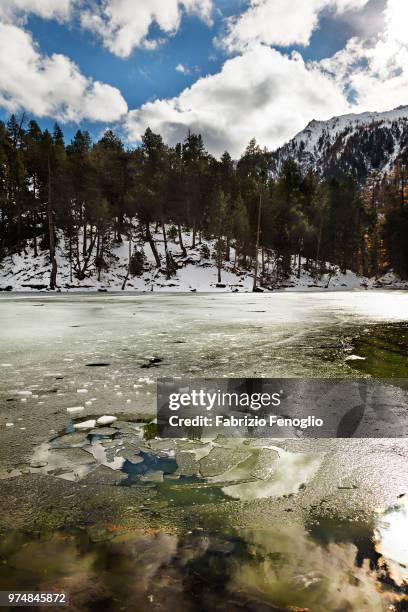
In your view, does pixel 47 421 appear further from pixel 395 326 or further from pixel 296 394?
pixel 395 326

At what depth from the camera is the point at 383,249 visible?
178 ft

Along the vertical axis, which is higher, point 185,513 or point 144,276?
point 144,276


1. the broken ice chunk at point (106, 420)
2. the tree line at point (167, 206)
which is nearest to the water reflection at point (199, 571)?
the broken ice chunk at point (106, 420)

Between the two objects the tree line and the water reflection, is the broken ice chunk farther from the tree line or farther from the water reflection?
the tree line

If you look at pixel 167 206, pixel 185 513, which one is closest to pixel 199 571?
pixel 185 513

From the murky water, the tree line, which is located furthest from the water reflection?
the tree line

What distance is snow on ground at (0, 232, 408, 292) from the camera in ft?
119

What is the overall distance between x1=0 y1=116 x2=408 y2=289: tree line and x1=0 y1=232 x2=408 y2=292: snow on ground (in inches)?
41.0

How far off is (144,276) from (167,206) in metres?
8.70

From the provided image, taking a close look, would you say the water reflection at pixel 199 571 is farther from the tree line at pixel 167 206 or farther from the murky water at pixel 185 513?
the tree line at pixel 167 206

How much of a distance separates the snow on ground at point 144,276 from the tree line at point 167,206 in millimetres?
1040

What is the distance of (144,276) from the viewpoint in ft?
131

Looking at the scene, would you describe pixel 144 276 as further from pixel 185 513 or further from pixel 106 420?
pixel 185 513

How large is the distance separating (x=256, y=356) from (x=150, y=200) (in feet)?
123
